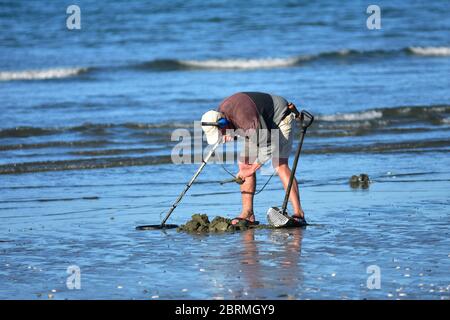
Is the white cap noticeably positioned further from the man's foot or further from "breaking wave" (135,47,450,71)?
"breaking wave" (135,47,450,71)

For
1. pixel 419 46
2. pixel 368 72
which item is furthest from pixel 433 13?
pixel 368 72

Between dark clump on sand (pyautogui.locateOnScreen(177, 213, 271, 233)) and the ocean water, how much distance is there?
0.15 meters

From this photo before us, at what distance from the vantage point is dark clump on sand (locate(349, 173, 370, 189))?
11.6 metres

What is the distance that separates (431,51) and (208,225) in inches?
864

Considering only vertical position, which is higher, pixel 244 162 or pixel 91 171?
pixel 244 162

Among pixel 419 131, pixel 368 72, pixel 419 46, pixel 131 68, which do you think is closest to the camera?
pixel 419 131

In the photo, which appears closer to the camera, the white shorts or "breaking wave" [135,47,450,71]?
the white shorts

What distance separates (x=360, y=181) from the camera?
11672 mm

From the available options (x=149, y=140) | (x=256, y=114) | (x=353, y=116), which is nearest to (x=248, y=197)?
(x=256, y=114)

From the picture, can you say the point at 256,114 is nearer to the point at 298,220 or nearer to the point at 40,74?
the point at 298,220


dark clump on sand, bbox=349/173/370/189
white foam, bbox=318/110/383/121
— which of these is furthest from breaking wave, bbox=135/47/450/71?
dark clump on sand, bbox=349/173/370/189

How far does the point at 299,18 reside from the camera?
3781cm
